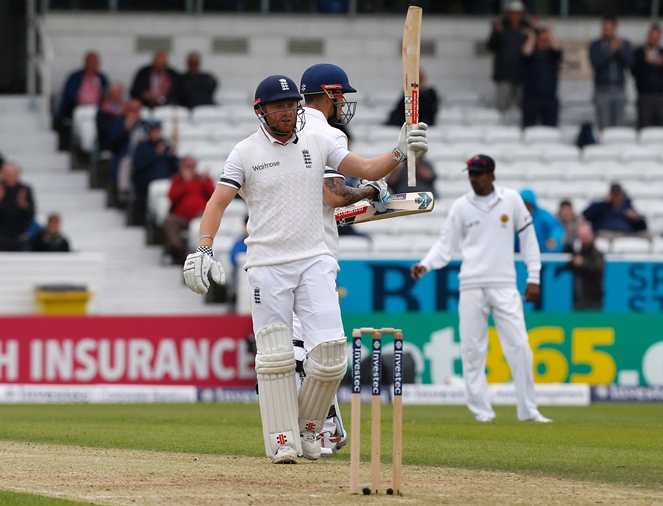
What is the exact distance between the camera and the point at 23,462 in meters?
7.29

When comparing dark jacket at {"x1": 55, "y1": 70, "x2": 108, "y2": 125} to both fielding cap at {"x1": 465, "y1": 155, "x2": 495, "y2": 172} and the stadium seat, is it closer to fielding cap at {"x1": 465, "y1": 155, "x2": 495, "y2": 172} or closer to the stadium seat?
the stadium seat

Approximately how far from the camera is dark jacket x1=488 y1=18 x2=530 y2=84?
20.3 meters

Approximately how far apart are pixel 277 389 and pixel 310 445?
1.41ft

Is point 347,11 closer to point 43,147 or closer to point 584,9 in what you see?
point 584,9

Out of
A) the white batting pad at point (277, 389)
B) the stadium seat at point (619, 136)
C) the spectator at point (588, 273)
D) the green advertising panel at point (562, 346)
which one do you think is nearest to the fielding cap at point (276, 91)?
the white batting pad at point (277, 389)

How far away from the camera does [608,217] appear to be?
17438 millimetres

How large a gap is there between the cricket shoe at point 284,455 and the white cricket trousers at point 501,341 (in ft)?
13.3

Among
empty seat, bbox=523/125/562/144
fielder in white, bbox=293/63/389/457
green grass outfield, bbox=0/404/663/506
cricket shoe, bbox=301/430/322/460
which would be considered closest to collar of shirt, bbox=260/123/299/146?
fielder in white, bbox=293/63/389/457

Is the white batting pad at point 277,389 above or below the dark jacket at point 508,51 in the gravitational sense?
below

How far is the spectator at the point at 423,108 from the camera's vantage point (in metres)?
19.5

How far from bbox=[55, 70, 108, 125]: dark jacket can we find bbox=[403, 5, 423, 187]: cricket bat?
12.9 m

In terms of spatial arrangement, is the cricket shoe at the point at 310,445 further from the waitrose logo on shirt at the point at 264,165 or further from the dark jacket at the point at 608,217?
the dark jacket at the point at 608,217

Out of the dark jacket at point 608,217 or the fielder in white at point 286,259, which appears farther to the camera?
the dark jacket at point 608,217

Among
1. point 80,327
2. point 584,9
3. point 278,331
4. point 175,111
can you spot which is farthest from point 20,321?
point 584,9
